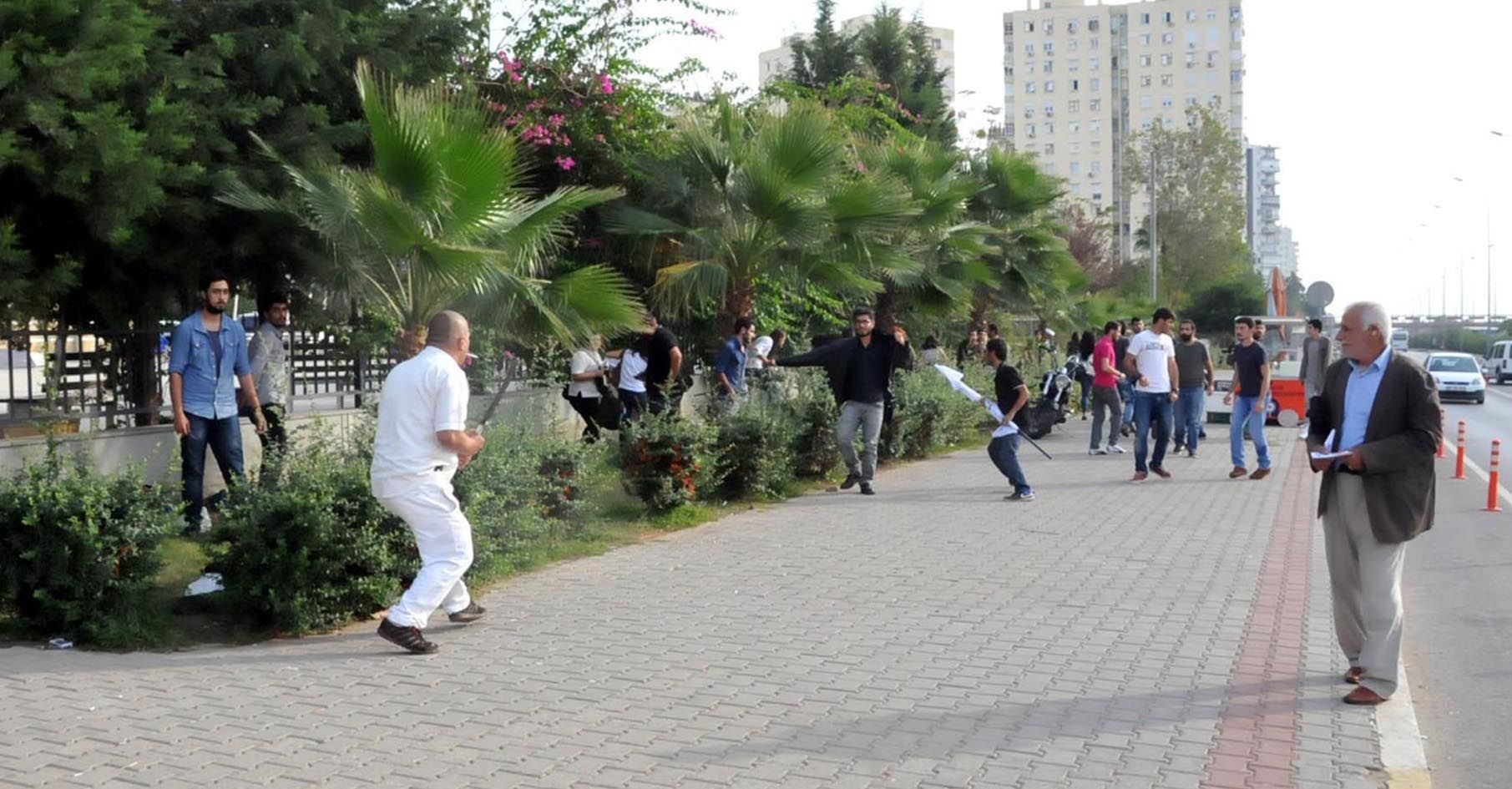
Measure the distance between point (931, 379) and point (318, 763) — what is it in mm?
14832

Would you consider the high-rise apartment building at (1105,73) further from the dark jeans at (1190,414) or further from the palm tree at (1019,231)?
the dark jeans at (1190,414)

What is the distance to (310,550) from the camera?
23.8 ft

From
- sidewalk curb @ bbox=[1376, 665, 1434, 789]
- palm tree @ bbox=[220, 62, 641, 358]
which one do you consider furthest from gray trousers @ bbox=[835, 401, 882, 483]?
sidewalk curb @ bbox=[1376, 665, 1434, 789]

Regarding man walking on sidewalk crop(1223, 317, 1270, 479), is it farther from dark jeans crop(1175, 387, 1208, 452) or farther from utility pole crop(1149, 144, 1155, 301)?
utility pole crop(1149, 144, 1155, 301)

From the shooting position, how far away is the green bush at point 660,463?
1169 centimetres

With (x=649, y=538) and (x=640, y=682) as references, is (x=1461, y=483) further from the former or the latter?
(x=640, y=682)

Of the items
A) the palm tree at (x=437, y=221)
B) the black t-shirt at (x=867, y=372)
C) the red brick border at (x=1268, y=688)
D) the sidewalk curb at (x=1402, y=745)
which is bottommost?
the sidewalk curb at (x=1402, y=745)

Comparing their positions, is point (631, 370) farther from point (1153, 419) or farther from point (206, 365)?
point (1153, 419)

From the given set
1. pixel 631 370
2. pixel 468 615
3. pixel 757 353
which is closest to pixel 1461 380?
pixel 757 353

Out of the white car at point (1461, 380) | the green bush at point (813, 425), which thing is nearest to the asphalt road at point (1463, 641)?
the green bush at point (813, 425)

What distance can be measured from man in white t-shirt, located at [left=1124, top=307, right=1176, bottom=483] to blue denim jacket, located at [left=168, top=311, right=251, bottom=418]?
988cm

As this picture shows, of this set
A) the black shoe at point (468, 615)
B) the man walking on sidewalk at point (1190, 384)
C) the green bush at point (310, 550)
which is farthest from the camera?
the man walking on sidewalk at point (1190, 384)

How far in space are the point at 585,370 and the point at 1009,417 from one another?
13.9ft

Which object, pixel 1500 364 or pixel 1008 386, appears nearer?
pixel 1008 386
